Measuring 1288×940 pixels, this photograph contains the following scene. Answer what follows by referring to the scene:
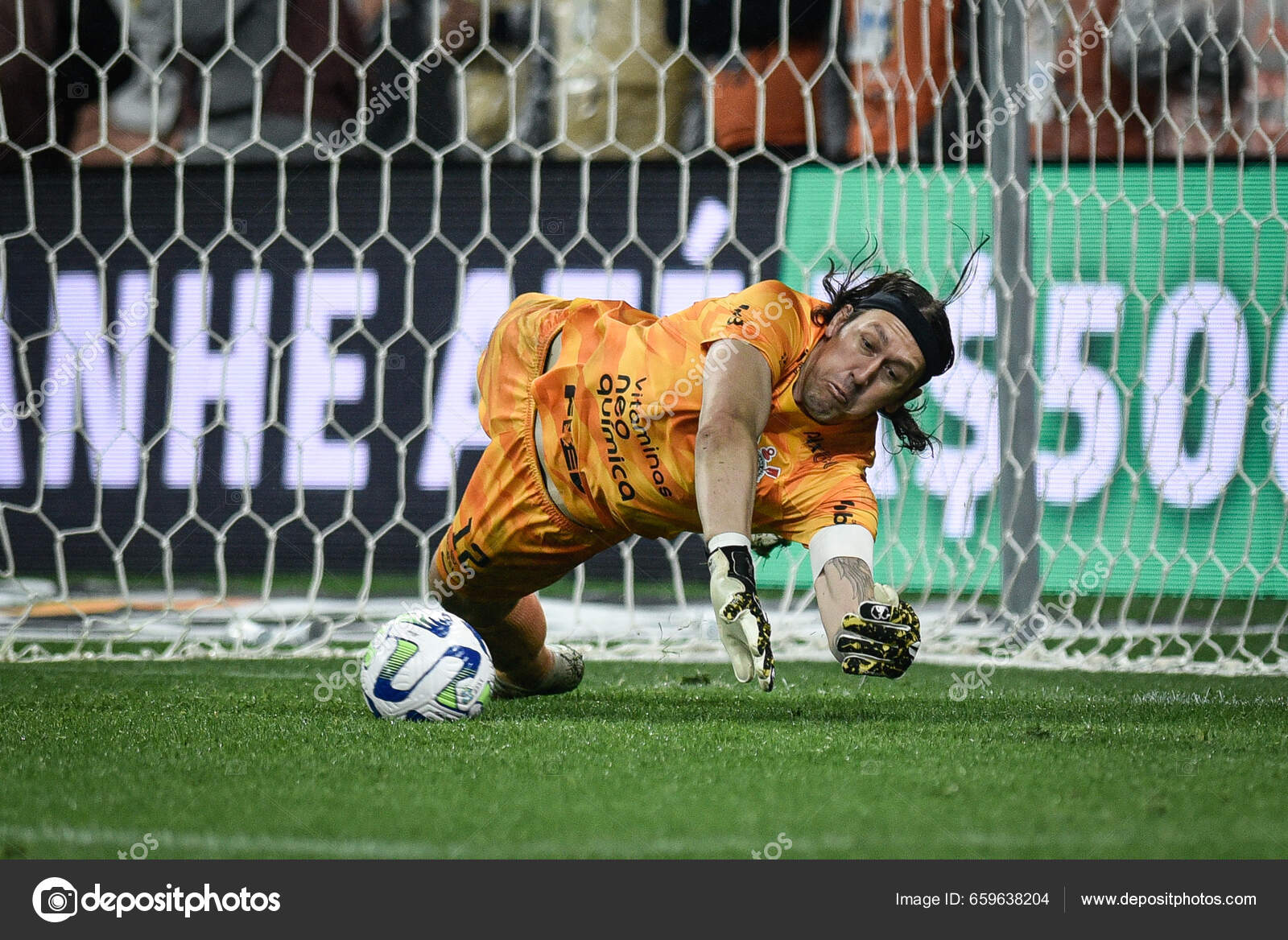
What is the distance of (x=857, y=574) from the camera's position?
246 centimetres

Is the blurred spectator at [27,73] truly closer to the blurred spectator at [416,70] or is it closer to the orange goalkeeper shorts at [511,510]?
the blurred spectator at [416,70]

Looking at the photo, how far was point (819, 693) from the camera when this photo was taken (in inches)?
130

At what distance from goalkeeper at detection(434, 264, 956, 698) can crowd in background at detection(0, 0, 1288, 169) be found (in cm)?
209

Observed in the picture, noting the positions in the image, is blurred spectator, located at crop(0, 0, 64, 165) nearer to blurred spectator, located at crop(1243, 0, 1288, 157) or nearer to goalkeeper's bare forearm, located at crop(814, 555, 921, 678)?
goalkeeper's bare forearm, located at crop(814, 555, 921, 678)

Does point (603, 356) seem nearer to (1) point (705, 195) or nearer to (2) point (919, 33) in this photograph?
(1) point (705, 195)

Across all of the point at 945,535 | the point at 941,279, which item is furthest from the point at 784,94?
the point at 945,535

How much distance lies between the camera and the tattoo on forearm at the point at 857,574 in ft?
7.98

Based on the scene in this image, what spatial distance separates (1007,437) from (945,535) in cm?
50

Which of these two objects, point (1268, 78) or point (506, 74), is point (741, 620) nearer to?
point (506, 74)

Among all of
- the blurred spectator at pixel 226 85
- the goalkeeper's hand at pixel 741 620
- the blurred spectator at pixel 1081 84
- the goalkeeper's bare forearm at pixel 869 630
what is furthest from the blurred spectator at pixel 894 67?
the goalkeeper's hand at pixel 741 620

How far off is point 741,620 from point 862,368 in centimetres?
67

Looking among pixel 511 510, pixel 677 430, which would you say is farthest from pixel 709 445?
pixel 511 510

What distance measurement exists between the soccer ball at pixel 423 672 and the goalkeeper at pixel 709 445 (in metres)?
0.33

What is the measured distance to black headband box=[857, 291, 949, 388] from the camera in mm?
2520
